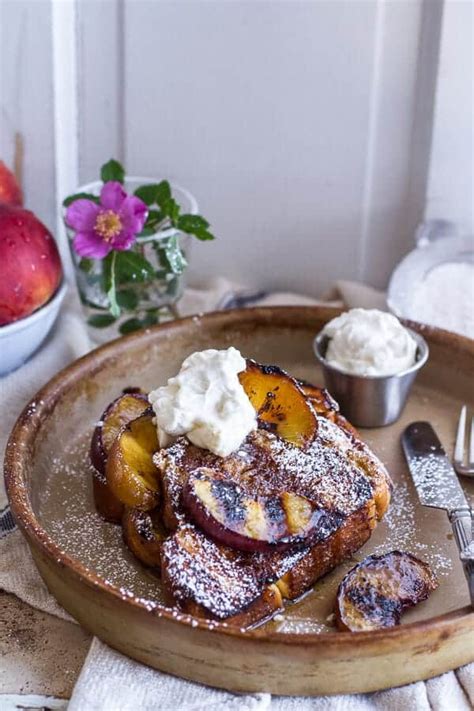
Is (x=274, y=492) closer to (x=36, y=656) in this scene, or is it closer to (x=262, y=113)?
(x=36, y=656)

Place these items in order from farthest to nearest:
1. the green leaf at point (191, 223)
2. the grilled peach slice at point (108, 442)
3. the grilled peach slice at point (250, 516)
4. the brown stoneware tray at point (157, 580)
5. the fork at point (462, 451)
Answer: the green leaf at point (191, 223)
the fork at point (462, 451)
the grilled peach slice at point (108, 442)
the grilled peach slice at point (250, 516)
the brown stoneware tray at point (157, 580)

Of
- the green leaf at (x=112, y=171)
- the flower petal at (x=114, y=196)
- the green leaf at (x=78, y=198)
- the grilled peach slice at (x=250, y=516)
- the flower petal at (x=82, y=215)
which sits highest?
the green leaf at (x=112, y=171)

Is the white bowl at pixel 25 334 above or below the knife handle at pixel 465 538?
above

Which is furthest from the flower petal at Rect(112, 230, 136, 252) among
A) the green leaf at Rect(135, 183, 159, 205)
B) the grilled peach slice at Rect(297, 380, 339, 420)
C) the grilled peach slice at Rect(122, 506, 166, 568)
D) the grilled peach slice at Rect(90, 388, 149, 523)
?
the grilled peach slice at Rect(122, 506, 166, 568)

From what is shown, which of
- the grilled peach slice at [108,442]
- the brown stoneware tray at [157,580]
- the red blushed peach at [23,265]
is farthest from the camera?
the red blushed peach at [23,265]

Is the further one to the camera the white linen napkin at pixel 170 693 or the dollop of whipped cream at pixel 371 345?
the dollop of whipped cream at pixel 371 345

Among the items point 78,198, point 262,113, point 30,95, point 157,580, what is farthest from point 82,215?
point 157,580

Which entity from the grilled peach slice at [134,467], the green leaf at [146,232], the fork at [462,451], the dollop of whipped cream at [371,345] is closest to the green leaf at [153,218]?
the green leaf at [146,232]

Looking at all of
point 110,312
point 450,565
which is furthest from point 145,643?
point 110,312

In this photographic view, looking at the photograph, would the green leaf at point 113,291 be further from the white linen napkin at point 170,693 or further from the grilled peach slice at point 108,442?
the white linen napkin at point 170,693
